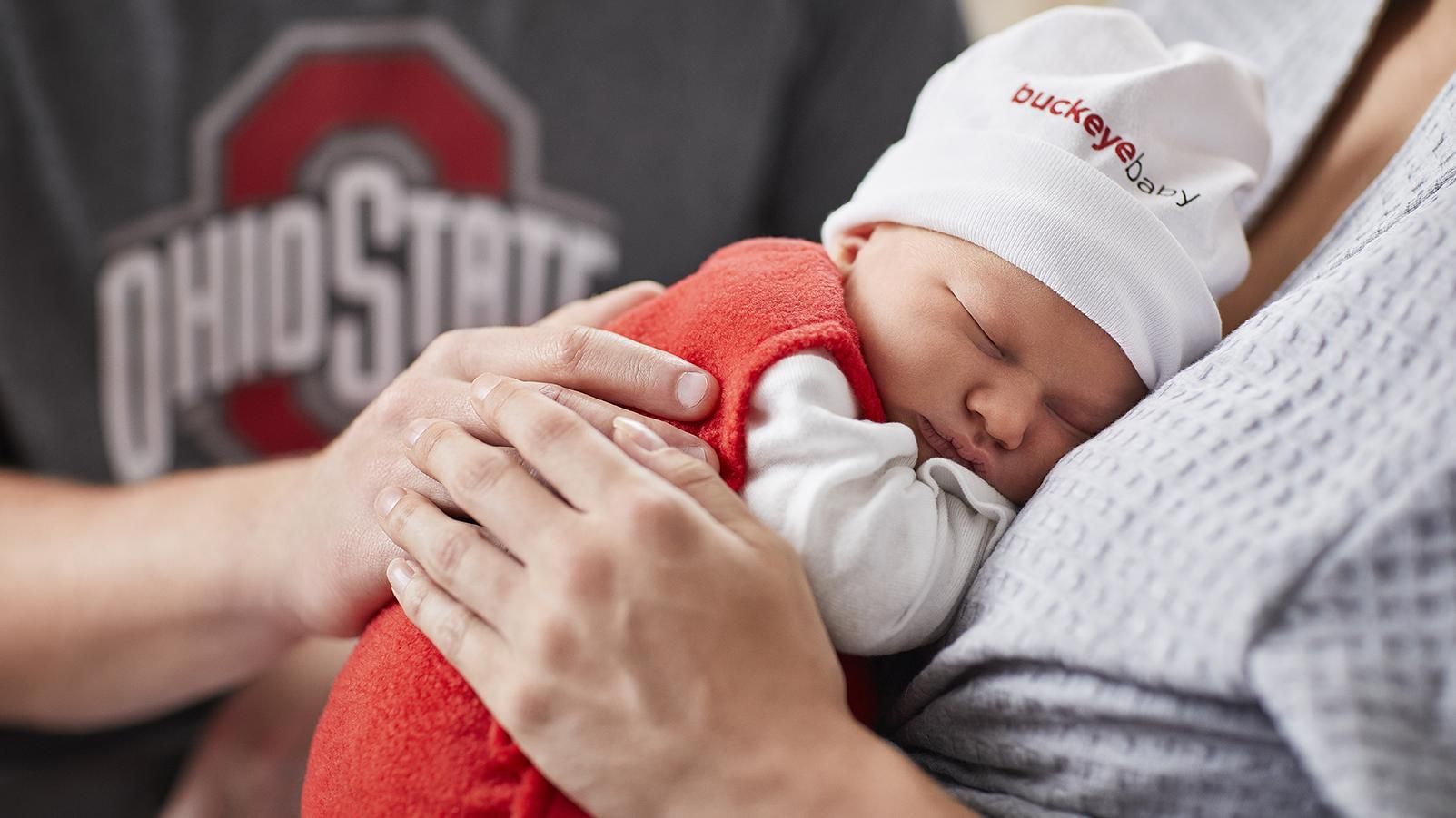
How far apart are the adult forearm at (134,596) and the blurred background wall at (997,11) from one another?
4.08 feet

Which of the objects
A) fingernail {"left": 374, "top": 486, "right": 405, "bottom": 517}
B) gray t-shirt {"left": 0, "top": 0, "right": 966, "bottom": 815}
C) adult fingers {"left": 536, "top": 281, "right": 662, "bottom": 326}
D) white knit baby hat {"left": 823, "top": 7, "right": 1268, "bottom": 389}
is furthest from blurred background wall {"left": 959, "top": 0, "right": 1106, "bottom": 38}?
fingernail {"left": 374, "top": 486, "right": 405, "bottom": 517}

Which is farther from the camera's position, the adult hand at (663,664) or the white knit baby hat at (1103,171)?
the white knit baby hat at (1103,171)

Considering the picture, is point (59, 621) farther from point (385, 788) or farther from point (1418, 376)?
point (1418, 376)

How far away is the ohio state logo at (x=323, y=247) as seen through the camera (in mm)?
1212

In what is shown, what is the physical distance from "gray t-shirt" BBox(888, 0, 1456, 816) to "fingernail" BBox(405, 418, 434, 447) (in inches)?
13.0

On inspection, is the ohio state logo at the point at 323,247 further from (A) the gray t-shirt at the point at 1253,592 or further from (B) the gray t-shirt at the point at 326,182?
(A) the gray t-shirt at the point at 1253,592

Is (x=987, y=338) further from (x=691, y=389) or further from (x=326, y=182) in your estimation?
(x=326, y=182)

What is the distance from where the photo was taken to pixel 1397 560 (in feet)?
1.49

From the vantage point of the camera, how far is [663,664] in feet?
1.68

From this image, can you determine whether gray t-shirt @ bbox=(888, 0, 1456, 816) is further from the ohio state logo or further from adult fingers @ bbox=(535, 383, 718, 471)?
the ohio state logo

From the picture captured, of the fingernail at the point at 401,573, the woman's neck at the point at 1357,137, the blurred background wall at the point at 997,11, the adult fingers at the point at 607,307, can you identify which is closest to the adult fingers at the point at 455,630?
the fingernail at the point at 401,573

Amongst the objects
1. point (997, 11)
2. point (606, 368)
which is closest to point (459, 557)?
point (606, 368)

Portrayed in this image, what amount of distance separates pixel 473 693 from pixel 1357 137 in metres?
0.80

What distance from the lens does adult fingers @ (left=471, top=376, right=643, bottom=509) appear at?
0.55 metres
